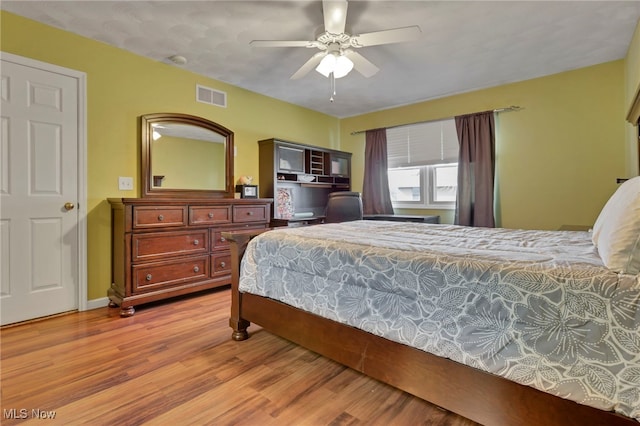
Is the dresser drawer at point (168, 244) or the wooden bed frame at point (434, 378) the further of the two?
the dresser drawer at point (168, 244)

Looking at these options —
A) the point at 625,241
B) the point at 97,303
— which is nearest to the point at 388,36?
the point at 625,241

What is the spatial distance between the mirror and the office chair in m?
1.29

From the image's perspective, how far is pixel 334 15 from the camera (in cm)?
215

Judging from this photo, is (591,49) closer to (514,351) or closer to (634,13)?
(634,13)

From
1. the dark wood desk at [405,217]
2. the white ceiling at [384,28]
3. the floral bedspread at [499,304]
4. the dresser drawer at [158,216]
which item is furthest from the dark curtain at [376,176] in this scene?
the floral bedspread at [499,304]

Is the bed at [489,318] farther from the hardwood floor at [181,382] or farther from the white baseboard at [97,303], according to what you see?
the white baseboard at [97,303]

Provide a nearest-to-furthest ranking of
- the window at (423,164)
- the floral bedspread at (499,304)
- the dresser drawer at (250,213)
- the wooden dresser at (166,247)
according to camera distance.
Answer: the floral bedspread at (499,304), the wooden dresser at (166,247), the dresser drawer at (250,213), the window at (423,164)

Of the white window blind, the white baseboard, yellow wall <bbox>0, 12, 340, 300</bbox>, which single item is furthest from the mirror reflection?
the white window blind

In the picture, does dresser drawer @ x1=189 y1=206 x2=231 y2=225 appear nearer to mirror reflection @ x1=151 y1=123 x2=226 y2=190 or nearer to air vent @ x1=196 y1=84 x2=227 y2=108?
mirror reflection @ x1=151 y1=123 x2=226 y2=190

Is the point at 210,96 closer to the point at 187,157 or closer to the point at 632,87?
the point at 187,157

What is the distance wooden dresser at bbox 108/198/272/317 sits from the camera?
2752 mm

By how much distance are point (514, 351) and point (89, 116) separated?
3541mm

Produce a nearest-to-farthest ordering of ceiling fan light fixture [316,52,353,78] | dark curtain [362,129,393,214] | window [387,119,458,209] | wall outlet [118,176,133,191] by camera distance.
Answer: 1. ceiling fan light fixture [316,52,353,78]
2. wall outlet [118,176,133,191]
3. window [387,119,458,209]
4. dark curtain [362,129,393,214]

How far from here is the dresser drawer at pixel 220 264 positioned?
333 centimetres
